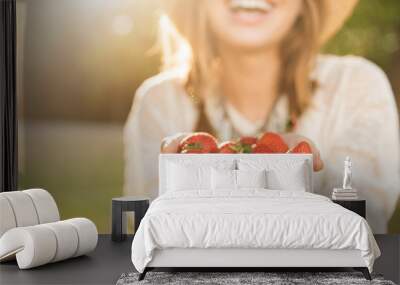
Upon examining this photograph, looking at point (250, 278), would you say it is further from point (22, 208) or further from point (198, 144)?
point (198, 144)

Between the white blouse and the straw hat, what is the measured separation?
271 millimetres

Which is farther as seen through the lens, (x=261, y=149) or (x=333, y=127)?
(x=333, y=127)

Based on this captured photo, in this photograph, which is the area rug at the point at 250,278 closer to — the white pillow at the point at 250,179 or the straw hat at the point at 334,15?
the white pillow at the point at 250,179

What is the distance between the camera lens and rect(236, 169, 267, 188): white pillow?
6.20 meters

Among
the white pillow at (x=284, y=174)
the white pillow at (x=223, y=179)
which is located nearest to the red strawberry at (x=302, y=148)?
the white pillow at (x=284, y=174)

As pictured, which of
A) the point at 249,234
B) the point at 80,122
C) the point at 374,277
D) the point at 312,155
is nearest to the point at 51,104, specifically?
the point at 80,122

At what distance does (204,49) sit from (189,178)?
1.73 metres

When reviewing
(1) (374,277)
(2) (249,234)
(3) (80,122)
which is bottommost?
(1) (374,277)

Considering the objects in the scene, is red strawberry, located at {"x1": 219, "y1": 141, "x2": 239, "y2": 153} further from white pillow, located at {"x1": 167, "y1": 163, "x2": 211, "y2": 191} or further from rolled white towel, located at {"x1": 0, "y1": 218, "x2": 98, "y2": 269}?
rolled white towel, located at {"x1": 0, "y1": 218, "x2": 98, "y2": 269}

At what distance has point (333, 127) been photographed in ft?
24.2

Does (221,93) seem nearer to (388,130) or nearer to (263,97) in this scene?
(263,97)

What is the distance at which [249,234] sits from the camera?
4746 mm

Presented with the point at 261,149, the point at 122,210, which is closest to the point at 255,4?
the point at 261,149

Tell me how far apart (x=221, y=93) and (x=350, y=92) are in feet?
4.63
